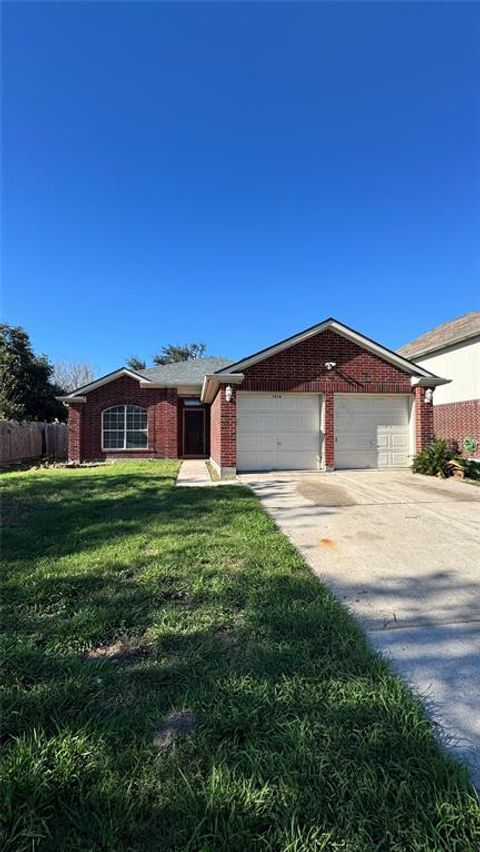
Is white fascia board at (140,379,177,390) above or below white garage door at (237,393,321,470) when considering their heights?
above

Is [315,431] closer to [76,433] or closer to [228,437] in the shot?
[228,437]

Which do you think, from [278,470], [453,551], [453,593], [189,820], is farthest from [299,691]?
[278,470]

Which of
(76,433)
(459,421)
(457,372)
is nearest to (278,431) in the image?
(76,433)

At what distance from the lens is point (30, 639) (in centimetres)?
276

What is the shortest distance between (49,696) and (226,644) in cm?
103

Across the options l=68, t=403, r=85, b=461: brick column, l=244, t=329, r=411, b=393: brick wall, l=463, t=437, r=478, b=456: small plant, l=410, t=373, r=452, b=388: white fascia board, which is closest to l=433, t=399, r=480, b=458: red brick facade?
l=463, t=437, r=478, b=456: small plant

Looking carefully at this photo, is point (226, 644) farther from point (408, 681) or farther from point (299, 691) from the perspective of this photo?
point (408, 681)

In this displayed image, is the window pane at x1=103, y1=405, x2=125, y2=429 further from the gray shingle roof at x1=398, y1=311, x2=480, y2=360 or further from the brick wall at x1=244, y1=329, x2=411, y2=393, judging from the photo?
the gray shingle roof at x1=398, y1=311, x2=480, y2=360

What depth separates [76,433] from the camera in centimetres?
1691

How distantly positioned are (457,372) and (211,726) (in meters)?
18.0

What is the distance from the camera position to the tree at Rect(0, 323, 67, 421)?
2517cm

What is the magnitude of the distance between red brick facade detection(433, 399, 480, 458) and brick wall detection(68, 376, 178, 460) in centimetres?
1159

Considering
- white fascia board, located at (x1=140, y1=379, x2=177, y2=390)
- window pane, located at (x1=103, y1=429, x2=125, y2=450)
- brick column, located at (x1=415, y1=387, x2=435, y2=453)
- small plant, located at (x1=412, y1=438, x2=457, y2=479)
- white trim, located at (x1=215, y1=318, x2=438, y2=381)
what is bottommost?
small plant, located at (x1=412, y1=438, x2=457, y2=479)

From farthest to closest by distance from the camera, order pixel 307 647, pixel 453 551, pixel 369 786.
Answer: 1. pixel 453 551
2. pixel 307 647
3. pixel 369 786
